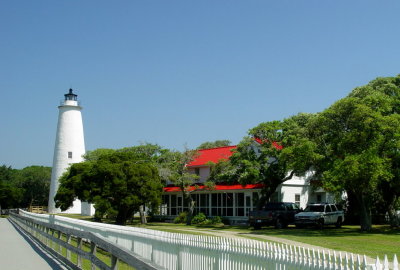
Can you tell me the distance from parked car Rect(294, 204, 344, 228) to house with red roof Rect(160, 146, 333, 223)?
16.3ft

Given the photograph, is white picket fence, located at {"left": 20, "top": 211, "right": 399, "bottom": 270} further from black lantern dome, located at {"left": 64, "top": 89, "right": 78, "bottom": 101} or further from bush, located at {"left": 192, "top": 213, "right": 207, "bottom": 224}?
black lantern dome, located at {"left": 64, "top": 89, "right": 78, "bottom": 101}

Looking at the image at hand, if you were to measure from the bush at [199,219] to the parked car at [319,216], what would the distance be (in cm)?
982

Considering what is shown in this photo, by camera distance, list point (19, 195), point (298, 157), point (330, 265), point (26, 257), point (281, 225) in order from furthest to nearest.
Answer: point (19, 195) → point (281, 225) → point (298, 157) → point (26, 257) → point (330, 265)

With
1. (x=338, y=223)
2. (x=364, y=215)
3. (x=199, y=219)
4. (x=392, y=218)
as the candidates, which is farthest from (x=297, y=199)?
(x=364, y=215)

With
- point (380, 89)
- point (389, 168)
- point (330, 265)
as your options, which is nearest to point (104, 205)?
point (389, 168)

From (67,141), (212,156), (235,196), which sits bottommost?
(235,196)

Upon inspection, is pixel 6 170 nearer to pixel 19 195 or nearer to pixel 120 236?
pixel 19 195

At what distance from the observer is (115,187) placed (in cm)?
3003

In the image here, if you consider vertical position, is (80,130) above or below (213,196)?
above

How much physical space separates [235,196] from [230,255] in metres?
33.6

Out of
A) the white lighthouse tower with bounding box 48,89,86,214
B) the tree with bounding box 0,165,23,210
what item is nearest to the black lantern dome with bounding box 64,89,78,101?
the white lighthouse tower with bounding box 48,89,86,214

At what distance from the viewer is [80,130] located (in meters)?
62.8

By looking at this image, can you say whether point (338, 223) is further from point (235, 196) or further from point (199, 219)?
point (199, 219)

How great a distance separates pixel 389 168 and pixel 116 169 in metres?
15.9
